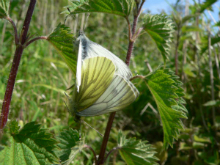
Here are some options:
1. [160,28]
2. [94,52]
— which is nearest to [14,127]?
[94,52]

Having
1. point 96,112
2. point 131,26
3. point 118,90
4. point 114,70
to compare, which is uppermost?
point 131,26

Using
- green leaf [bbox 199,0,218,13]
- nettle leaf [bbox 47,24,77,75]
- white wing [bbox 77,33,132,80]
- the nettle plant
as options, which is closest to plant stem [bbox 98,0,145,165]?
the nettle plant

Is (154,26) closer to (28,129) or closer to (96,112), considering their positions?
(96,112)

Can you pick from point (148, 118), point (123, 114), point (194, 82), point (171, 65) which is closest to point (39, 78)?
point (123, 114)

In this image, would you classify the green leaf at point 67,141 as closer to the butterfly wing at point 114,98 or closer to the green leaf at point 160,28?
the butterfly wing at point 114,98

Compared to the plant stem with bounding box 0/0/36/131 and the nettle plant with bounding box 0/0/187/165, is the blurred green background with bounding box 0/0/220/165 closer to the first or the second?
the nettle plant with bounding box 0/0/187/165

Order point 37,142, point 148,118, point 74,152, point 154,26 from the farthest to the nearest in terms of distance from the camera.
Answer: point 148,118, point 154,26, point 74,152, point 37,142
